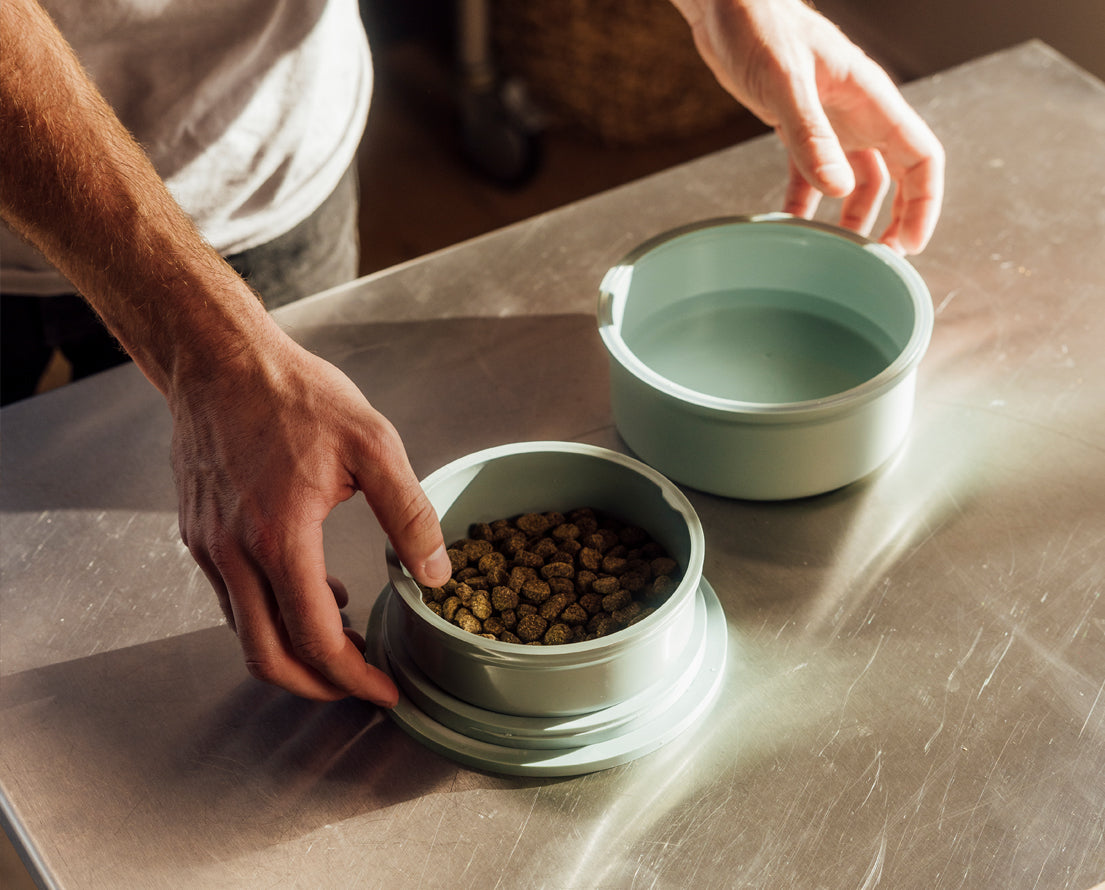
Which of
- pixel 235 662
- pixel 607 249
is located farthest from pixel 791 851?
pixel 607 249

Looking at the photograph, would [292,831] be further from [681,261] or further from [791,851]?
[681,261]

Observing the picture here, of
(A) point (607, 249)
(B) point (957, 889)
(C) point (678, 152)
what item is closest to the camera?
(B) point (957, 889)

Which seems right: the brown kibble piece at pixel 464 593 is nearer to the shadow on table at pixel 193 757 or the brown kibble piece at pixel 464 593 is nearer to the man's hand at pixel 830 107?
the shadow on table at pixel 193 757

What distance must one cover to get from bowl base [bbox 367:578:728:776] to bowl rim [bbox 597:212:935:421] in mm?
152

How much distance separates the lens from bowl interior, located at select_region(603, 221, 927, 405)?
0.84m

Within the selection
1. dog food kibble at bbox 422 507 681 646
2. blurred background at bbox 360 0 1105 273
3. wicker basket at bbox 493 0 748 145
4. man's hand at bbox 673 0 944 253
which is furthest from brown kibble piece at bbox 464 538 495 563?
wicker basket at bbox 493 0 748 145

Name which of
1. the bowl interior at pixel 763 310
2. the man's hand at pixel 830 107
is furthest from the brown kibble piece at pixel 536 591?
the man's hand at pixel 830 107

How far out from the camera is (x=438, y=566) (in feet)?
2.15

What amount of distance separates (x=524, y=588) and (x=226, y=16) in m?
0.57

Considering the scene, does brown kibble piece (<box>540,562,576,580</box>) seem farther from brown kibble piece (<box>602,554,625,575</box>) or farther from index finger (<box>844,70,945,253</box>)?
index finger (<box>844,70,945,253</box>)

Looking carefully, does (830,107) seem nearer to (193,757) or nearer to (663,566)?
(663,566)

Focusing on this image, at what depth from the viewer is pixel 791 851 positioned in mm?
615

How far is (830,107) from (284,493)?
1.94 ft

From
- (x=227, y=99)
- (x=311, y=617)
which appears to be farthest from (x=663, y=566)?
(x=227, y=99)
